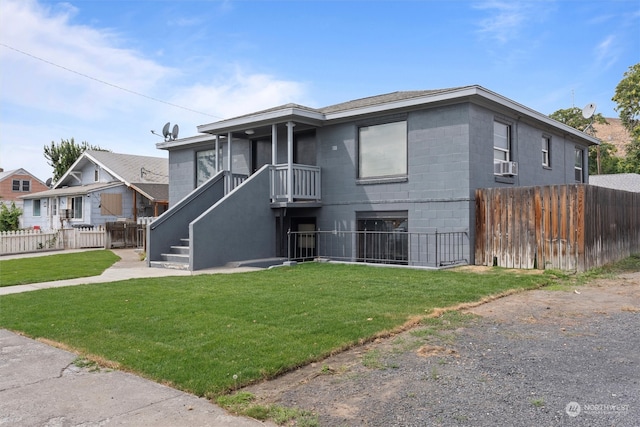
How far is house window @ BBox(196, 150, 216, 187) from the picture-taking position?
18938mm

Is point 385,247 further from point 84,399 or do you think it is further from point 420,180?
point 84,399

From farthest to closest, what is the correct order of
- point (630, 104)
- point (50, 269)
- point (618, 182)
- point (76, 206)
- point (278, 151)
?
point (630, 104) < point (76, 206) < point (618, 182) < point (278, 151) < point (50, 269)

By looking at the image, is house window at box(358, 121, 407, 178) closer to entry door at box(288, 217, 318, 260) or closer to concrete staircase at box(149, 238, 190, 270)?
entry door at box(288, 217, 318, 260)

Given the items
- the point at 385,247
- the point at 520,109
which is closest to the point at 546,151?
the point at 520,109

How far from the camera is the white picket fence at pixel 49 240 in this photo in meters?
20.4

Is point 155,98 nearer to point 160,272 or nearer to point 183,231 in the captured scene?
point 183,231

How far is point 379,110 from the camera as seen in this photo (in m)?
13.4

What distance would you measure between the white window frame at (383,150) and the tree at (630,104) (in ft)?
95.6

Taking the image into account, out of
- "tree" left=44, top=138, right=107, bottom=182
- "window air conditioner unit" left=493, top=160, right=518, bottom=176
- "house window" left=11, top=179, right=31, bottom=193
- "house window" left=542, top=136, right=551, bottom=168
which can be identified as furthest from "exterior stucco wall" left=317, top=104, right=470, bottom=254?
"house window" left=11, top=179, right=31, bottom=193

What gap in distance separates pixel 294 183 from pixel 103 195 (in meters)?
19.2

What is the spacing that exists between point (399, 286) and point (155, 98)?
18888mm

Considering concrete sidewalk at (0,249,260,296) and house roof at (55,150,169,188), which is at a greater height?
house roof at (55,150,169,188)

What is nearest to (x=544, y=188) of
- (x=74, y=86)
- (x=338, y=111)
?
(x=338, y=111)

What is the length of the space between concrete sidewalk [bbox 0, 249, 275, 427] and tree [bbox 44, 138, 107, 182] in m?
47.3
